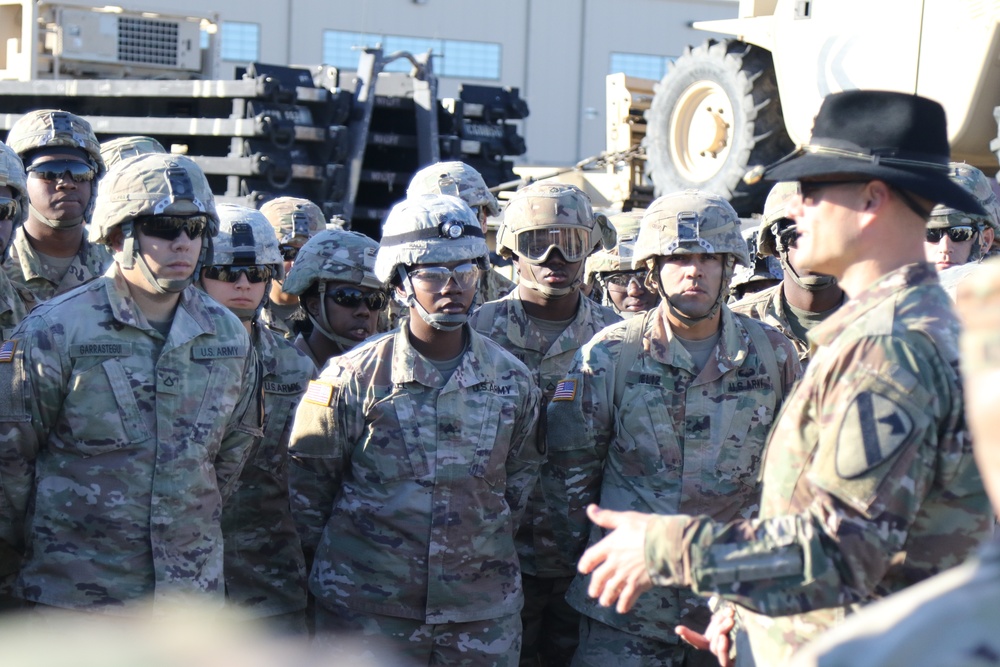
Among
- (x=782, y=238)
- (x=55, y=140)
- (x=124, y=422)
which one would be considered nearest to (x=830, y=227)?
(x=124, y=422)

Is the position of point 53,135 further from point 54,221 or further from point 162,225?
point 162,225

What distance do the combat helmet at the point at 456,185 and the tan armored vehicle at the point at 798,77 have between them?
327 centimetres

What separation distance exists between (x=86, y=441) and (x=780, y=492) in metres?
2.28

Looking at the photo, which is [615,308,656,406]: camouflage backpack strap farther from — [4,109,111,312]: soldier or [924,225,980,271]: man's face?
[4,109,111,312]: soldier

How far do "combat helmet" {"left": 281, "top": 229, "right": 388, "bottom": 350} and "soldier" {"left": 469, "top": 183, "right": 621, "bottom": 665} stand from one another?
0.53 m

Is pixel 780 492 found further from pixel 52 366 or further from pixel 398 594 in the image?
pixel 52 366

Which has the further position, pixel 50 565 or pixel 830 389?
pixel 50 565

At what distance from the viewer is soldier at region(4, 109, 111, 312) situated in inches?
236

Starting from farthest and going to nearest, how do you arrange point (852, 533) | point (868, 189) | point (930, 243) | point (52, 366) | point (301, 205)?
point (301, 205) → point (930, 243) → point (52, 366) → point (868, 189) → point (852, 533)

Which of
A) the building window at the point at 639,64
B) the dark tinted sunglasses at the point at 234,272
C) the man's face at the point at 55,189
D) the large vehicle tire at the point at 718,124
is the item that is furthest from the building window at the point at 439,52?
the dark tinted sunglasses at the point at 234,272

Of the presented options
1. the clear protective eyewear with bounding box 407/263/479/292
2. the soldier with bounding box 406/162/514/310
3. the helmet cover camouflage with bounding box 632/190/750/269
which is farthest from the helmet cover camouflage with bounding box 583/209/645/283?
the clear protective eyewear with bounding box 407/263/479/292

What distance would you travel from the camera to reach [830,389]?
9.57 ft

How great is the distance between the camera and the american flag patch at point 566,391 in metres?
4.84

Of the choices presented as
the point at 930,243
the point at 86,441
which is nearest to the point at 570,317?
the point at 930,243
